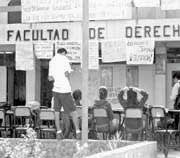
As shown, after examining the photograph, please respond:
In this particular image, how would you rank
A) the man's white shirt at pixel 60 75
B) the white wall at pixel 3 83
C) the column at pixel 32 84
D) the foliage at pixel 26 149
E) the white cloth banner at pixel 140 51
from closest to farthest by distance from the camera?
the foliage at pixel 26 149 < the man's white shirt at pixel 60 75 < the white cloth banner at pixel 140 51 < the column at pixel 32 84 < the white wall at pixel 3 83

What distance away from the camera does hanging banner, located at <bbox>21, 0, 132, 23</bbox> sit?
1538 centimetres

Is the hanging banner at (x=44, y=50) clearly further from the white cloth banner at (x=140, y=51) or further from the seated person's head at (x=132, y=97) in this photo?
the seated person's head at (x=132, y=97)

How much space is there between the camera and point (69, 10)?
51.8ft

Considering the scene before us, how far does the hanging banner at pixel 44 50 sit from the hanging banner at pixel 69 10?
68 cm

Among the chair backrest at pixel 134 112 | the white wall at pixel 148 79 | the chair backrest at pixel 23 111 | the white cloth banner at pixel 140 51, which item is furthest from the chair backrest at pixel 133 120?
the white wall at pixel 148 79

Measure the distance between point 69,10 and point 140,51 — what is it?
2.22 m

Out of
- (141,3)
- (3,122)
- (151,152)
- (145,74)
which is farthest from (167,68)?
(151,152)

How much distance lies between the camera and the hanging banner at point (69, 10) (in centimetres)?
1538

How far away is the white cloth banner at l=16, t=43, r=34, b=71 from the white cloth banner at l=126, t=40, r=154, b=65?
109 inches

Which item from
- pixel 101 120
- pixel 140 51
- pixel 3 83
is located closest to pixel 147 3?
pixel 140 51

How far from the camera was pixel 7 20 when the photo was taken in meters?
18.2

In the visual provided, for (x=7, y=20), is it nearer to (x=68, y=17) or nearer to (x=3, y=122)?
(x=68, y=17)

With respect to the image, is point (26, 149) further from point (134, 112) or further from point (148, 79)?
point (148, 79)

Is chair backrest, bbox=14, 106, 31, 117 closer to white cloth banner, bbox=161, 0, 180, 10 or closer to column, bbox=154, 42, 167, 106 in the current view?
white cloth banner, bbox=161, 0, 180, 10
